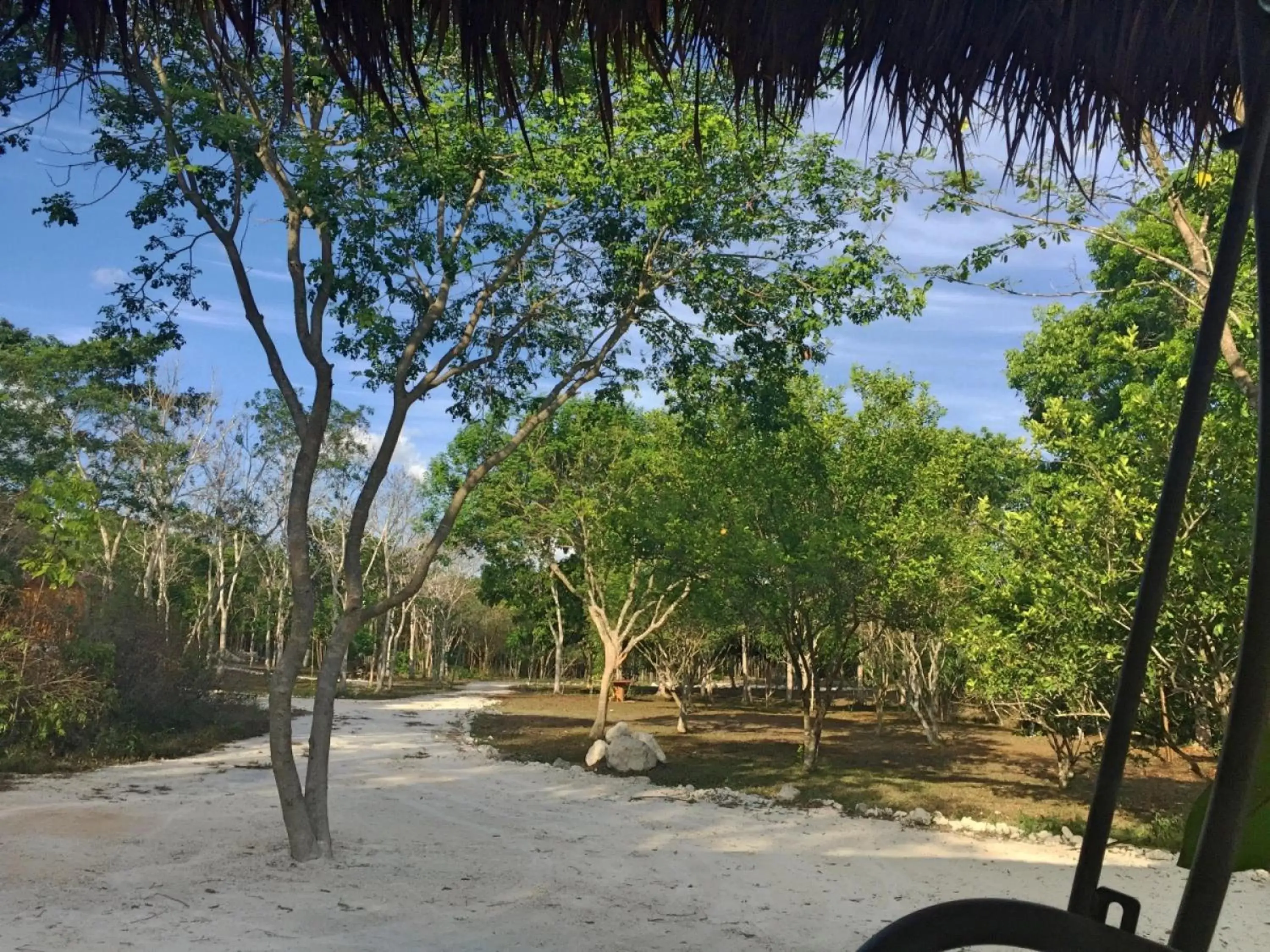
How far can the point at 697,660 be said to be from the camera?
29.8m

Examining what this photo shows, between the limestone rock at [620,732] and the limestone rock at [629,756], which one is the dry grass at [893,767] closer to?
the limestone rock at [629,756]

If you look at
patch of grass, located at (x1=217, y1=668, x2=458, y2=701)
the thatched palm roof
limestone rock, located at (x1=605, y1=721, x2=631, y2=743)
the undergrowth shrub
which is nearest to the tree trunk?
limestone rock, located at (x1=605, y1=721, x2=631, y2=743)

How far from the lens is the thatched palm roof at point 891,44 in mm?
1489

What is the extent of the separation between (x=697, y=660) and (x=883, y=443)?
1612 cm

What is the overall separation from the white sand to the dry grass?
1.53 metres

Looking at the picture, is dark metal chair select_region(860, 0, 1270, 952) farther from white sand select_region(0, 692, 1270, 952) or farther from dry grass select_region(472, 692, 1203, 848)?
dry grass select_region(472, 692, 1203, 848)

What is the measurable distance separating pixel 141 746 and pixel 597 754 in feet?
19.8

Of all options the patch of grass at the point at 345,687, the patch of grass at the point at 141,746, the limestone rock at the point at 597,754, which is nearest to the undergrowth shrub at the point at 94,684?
the patch of grass at the point at 141,746

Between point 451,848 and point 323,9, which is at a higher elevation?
point 323,9

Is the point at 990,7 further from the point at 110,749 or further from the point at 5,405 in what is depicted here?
the point at 5,405

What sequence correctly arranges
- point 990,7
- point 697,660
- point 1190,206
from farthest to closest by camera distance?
1. point 697,660
2. point 1190,206
3. point 990,7

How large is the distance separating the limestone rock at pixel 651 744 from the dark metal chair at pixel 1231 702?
1437 cm

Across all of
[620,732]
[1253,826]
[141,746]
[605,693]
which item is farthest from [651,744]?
[1253,826]

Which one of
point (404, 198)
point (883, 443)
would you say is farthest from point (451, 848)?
point (883, 443)
